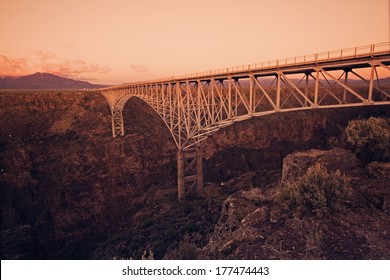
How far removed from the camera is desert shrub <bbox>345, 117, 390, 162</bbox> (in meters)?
15.8

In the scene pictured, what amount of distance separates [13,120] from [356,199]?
173 feet

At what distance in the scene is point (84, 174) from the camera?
3906 centimetres

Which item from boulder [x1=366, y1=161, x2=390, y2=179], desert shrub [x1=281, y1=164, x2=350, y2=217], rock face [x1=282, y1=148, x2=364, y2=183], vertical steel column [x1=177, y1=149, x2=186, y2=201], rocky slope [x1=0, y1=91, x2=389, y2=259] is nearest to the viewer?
desert shrub [x1=281, y1=164, x2=350, y2=217]

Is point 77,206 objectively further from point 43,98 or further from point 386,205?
point 386,205

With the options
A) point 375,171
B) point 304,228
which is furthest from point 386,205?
point 304,228

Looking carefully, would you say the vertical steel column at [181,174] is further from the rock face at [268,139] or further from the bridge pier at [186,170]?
the rock face at [268,139]

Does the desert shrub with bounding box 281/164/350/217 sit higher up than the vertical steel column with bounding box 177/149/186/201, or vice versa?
the desert shrub with bounding box 281/164/350/217

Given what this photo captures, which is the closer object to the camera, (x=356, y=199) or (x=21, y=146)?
(x=356, y=199)

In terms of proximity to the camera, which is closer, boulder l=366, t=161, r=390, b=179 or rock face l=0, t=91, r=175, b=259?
boulder l=366, t=161, r=390, b=179

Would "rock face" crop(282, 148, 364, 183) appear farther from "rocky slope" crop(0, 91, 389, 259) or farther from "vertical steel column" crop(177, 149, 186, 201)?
"vertical steel column" crop(177, 149, 186, 201)

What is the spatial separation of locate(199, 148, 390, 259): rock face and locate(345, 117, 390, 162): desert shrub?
4.85 ft

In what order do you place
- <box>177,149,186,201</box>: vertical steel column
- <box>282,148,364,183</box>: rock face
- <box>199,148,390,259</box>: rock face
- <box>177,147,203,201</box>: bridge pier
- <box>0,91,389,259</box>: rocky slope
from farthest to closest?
<box>177,147,203,201</box>: bridge pier → <box>177,149,186,201</box>: vertical steel column → <box>0,91,389,259</box>: rocky slope → <box>282,148,364,183</box>: rock face → <box>199,148,390,259</box>: rock face

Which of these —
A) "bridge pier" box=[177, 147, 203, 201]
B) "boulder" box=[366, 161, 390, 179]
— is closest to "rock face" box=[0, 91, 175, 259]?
"bridge pier" box=[177, 147, 203, 201]

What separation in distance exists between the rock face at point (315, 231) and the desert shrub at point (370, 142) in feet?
4.85
